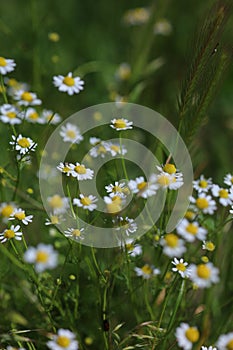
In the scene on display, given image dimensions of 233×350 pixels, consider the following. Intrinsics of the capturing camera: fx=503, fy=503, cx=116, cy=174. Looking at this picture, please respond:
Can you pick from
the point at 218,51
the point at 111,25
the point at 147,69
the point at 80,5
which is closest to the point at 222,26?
the point at 218,51

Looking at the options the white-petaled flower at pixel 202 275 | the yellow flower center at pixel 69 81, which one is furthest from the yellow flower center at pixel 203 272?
the yellow flower center at pixel 69 81

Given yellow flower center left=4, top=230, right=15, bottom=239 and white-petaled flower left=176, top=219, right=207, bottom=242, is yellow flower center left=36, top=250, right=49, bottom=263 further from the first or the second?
A: white-petaled flower left=176, top=219, right=207, bottom=242

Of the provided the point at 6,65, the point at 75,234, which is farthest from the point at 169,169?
the point at 6,65

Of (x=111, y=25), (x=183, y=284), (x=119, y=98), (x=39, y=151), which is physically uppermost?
(x=111, y=25)

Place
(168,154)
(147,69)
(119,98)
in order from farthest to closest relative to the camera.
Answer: (147,69) < (119,98) < (168,154)

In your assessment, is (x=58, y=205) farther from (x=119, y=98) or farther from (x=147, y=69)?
(x=147, y=69)

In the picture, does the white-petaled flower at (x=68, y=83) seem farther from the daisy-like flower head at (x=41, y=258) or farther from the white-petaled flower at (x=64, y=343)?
the white-petaled flower at (x=64, y=343)
